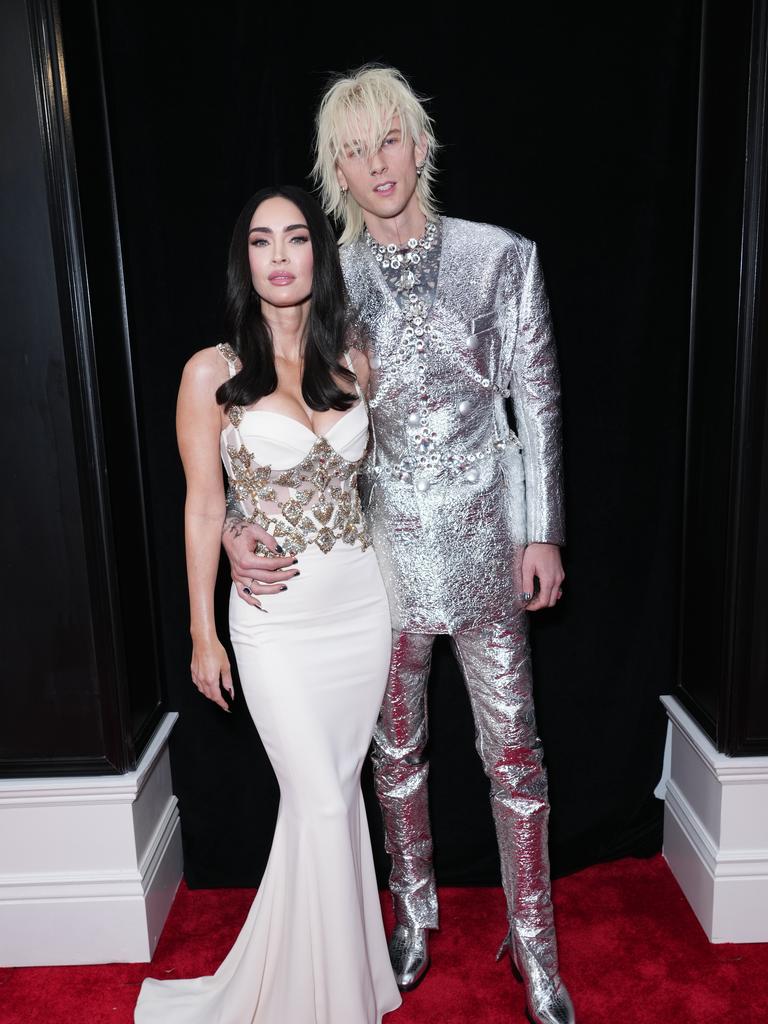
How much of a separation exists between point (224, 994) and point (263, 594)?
90 centimetres

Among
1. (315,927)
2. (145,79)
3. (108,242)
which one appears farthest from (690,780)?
(145,79)

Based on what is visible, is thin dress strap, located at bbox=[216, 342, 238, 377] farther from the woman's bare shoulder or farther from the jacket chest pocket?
the jacket chest pocket

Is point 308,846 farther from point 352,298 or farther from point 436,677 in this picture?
point 352,298

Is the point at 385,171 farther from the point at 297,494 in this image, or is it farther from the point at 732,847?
the point at 732,847

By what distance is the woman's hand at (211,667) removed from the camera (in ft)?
6.34

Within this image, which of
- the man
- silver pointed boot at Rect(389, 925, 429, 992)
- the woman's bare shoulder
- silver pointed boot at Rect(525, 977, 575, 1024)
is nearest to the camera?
the woman's bare shoulder

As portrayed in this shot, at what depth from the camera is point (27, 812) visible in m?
2.28

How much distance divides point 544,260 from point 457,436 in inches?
29.0

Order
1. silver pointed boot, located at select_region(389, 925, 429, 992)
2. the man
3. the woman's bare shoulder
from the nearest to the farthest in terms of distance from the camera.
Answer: the woman's bare shoulder, the man, silver pointed boot, located at select_region(389, 925, 429, 992)

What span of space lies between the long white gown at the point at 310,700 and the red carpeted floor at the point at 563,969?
13.8 inches

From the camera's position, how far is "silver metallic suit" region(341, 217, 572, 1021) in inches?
77.5

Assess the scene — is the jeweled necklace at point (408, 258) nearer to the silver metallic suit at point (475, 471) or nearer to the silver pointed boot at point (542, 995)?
the silver metallic suit at point (475, 471)

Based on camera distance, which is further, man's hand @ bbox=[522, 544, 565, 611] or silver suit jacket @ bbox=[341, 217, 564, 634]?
man's hand @ bbox=[522, 544, 565, 611]

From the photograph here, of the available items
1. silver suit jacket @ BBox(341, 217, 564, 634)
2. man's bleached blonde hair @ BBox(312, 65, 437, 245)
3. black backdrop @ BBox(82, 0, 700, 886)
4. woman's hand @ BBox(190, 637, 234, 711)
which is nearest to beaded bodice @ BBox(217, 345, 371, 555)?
silver suit jacket @ BBox(341, 217, 564, 634)
